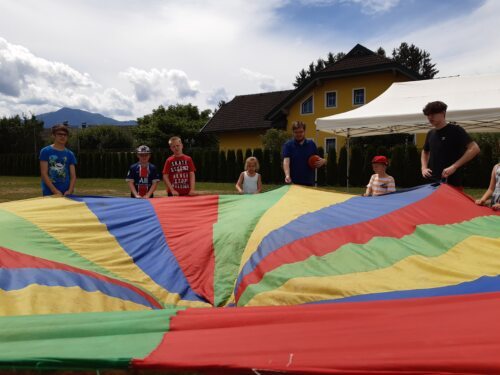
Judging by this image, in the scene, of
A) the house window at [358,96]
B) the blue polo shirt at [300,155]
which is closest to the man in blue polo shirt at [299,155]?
the blue polo shirt at [300,155]

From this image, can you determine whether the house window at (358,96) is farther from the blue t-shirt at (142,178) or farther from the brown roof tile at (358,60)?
the blue t-shirt at (142,178)

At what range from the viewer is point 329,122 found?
7344mm

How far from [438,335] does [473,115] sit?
19.3 feet

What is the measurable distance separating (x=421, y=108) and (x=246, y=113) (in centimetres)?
1716

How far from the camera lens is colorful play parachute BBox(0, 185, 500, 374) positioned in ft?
3.74

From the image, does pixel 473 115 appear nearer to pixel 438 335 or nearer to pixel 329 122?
pixel 329 122

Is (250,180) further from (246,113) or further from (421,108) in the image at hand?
(246,113)

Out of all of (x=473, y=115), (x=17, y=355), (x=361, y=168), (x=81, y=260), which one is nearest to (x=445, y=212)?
(x=81, y=260)

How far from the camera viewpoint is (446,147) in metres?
3.28

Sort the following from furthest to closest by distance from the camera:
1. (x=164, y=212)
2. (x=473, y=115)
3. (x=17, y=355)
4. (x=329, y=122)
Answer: (x=329, y=122) → (x=473, y=115) → (x=164, y=212) → (x=17, y=355)

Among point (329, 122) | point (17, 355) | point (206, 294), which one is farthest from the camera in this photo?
point (329, 122)

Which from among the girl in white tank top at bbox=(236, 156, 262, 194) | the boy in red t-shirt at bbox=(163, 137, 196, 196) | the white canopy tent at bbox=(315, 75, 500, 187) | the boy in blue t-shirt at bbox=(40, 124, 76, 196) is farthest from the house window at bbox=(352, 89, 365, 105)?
the boy in blue t-shirt at bbox=(40, 124, 76, 196)

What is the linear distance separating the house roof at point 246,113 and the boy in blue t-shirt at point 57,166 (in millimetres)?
18173

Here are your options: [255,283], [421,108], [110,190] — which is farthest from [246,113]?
[255,283]
